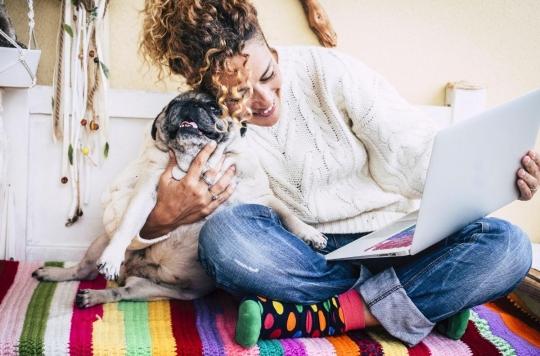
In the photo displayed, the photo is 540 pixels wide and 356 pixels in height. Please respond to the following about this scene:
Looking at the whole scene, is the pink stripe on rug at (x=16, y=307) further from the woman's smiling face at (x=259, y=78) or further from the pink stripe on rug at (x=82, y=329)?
the woman's smiling face at (x=259, y=78)

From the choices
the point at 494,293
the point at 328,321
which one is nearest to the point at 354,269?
the point at 328,321

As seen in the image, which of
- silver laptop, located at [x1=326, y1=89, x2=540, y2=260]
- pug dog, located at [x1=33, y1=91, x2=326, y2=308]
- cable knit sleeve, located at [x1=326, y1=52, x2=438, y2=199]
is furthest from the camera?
cable knit sleeve, located at [x1=326, y1=52, x2=438, y2=199]

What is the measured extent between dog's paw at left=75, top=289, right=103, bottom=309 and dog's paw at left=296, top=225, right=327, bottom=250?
0.47 meters

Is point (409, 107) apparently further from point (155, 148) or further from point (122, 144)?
point (122, 144)

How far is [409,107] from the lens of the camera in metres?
1.30

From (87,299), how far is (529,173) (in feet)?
3.17

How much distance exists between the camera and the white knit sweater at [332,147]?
131cm

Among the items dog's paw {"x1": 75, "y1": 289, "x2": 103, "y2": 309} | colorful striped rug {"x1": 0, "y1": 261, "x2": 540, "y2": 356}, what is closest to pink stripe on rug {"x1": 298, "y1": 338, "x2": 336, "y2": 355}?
colorful striped rug {"x1": 0, "y1": 261, "x2": 540, "y2": 356}

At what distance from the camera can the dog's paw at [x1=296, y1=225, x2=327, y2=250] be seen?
4.00 feet

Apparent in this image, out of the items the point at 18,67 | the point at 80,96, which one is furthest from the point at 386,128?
the point at 18,67

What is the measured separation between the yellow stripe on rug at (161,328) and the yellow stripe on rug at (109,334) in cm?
6

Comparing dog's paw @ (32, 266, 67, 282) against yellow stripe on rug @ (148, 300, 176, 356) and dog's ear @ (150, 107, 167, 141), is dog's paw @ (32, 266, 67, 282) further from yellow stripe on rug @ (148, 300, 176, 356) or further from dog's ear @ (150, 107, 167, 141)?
dog's ear @ (150, 107, 167, 141)

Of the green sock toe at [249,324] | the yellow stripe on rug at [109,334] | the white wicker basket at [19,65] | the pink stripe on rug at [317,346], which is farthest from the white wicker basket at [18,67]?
the pink stripe on rug at [317,346]

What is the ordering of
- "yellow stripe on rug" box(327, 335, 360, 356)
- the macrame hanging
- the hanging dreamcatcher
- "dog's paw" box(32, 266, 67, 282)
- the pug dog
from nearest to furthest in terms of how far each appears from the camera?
"yellow stripe on rug" box(327, 335, 360, 356)
the pug dog
"dog's paw" box(32, 266, 67, 282)
the hanging dreamcatcher
the macrame hanging
